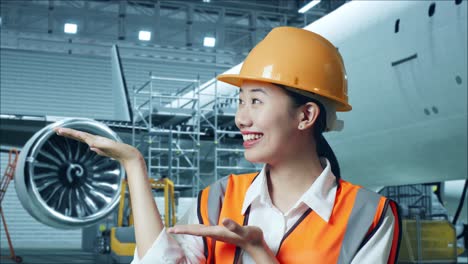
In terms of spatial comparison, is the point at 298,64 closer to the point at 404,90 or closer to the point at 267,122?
the point at 267,122

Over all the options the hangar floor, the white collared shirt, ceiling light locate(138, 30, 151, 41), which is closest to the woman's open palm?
the white collared shirt

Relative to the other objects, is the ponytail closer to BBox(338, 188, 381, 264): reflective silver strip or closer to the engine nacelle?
BBox(338, 188, 381, 264): reflective silver strip

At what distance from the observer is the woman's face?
51.8 inches

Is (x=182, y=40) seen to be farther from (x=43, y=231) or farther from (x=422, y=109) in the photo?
(x=422, y=109)

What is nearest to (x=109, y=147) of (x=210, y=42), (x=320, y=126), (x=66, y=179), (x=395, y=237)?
(x=320, y=126)

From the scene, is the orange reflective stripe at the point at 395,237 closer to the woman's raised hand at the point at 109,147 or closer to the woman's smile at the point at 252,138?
the woman's smile at the point at 252,138

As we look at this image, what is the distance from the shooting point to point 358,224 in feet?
4.11

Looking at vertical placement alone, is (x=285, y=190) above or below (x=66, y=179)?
above

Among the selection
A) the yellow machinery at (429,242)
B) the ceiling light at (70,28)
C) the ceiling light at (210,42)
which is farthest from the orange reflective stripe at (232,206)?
the ceiling light at (210,42)

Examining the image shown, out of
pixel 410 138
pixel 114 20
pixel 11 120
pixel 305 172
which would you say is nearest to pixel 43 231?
pixel 114 20

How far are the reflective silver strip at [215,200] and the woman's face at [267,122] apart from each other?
87 mm

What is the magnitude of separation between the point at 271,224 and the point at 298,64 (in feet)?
1.09

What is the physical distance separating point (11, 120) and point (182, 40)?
12.6 meters

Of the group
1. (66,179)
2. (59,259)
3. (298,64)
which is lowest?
(59,259)
